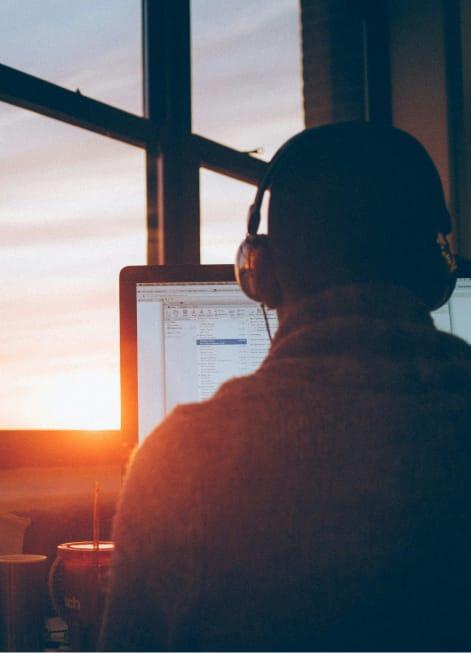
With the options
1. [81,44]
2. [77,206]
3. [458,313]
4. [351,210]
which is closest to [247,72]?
[81,44]

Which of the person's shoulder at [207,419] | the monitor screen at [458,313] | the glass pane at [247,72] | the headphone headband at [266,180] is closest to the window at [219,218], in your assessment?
the glass pane at [247,72]

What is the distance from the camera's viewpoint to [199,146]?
254cm

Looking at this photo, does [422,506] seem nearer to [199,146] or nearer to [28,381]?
[28,381]

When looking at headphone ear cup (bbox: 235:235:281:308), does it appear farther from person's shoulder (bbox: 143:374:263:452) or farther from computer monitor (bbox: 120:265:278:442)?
computer monitor (bbox: 120:265:278:442)

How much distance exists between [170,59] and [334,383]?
2058 millimetres

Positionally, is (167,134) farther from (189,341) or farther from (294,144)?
(294,144)

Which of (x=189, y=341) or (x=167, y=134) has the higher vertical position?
(x=167, y=134)

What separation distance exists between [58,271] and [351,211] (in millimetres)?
1568

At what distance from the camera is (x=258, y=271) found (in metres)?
0.84

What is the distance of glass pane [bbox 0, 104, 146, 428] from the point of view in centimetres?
197

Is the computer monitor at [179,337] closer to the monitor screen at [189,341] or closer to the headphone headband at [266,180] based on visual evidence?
the monitor screen at [189,341]

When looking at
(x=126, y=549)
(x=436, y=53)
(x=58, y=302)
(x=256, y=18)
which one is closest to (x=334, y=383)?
(x=126, y=549)

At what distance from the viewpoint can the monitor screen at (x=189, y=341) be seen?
50.1 inches

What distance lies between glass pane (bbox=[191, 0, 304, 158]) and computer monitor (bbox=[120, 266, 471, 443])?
54.0 inches
